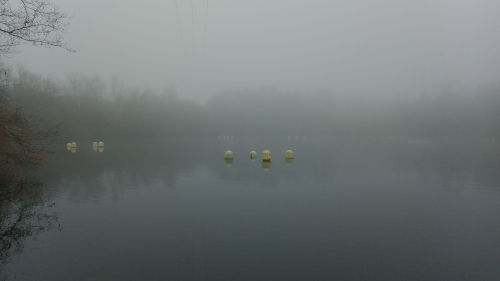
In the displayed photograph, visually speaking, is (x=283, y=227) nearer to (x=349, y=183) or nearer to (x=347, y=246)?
(x=347, y=246)

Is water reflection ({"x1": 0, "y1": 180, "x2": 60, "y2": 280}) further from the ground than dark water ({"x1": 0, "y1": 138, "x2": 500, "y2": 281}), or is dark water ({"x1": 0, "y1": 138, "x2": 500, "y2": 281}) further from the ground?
water reflection ({"x1": 0, "y1": 180, "x2": 60, "y2": 280})

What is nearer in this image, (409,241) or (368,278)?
(368,278)

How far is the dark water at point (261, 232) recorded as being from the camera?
657 centimetres

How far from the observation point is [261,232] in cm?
908

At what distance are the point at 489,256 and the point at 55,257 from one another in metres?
10.1

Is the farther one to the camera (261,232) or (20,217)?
(20,217)

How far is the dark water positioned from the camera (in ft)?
21.5

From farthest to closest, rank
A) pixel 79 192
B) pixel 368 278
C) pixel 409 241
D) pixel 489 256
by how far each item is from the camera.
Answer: pixel 79 192 → pixel 409 241 → pixel 489 256 → pixel 368 278

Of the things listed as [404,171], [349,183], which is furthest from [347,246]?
[404,171]

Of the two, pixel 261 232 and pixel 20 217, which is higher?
pixel 20 217

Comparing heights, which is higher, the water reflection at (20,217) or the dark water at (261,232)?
the water reflection at (20,217)

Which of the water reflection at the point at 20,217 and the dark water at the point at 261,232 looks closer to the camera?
the dark water at the point at 261,232

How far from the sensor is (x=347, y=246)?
7926 millimetres

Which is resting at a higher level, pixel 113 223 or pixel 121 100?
pixel 121 100
